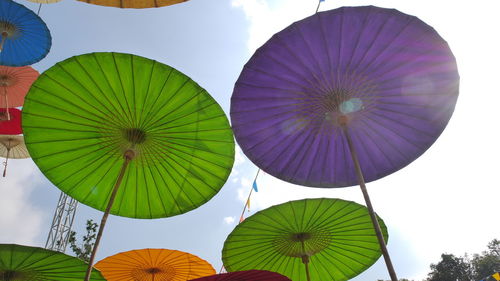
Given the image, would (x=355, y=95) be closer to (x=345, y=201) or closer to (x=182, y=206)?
(x=345, y=201)

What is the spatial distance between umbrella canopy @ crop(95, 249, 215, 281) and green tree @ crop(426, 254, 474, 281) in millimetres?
48163

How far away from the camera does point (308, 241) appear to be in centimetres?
769

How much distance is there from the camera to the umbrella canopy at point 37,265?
543cm

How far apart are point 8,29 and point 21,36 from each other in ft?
1.07

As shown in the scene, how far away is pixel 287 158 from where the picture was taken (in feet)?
19.5

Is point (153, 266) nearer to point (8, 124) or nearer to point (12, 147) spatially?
point (8, 124)

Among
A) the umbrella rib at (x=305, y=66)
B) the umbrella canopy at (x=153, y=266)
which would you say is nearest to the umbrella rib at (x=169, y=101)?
the umbrella rib at (x=305, y=66)

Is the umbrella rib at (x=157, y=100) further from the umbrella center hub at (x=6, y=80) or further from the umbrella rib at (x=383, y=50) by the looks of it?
the umbrella center hub at (x=6, y=80)

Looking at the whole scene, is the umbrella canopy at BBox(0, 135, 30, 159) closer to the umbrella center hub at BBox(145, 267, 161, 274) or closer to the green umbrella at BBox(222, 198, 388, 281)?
the umbrella center hub at BBox(145, 267, 161, 274)

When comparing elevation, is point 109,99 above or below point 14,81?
below

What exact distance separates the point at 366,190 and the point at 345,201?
7.97 feet

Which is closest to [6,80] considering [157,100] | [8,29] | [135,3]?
[8,29]

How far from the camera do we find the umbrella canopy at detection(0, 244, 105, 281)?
5.43 m

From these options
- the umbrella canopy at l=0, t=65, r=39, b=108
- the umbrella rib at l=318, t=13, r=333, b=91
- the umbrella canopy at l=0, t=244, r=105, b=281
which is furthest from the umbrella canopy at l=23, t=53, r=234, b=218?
the umbrella canopy at l=0, t=65, r=39, b=108
